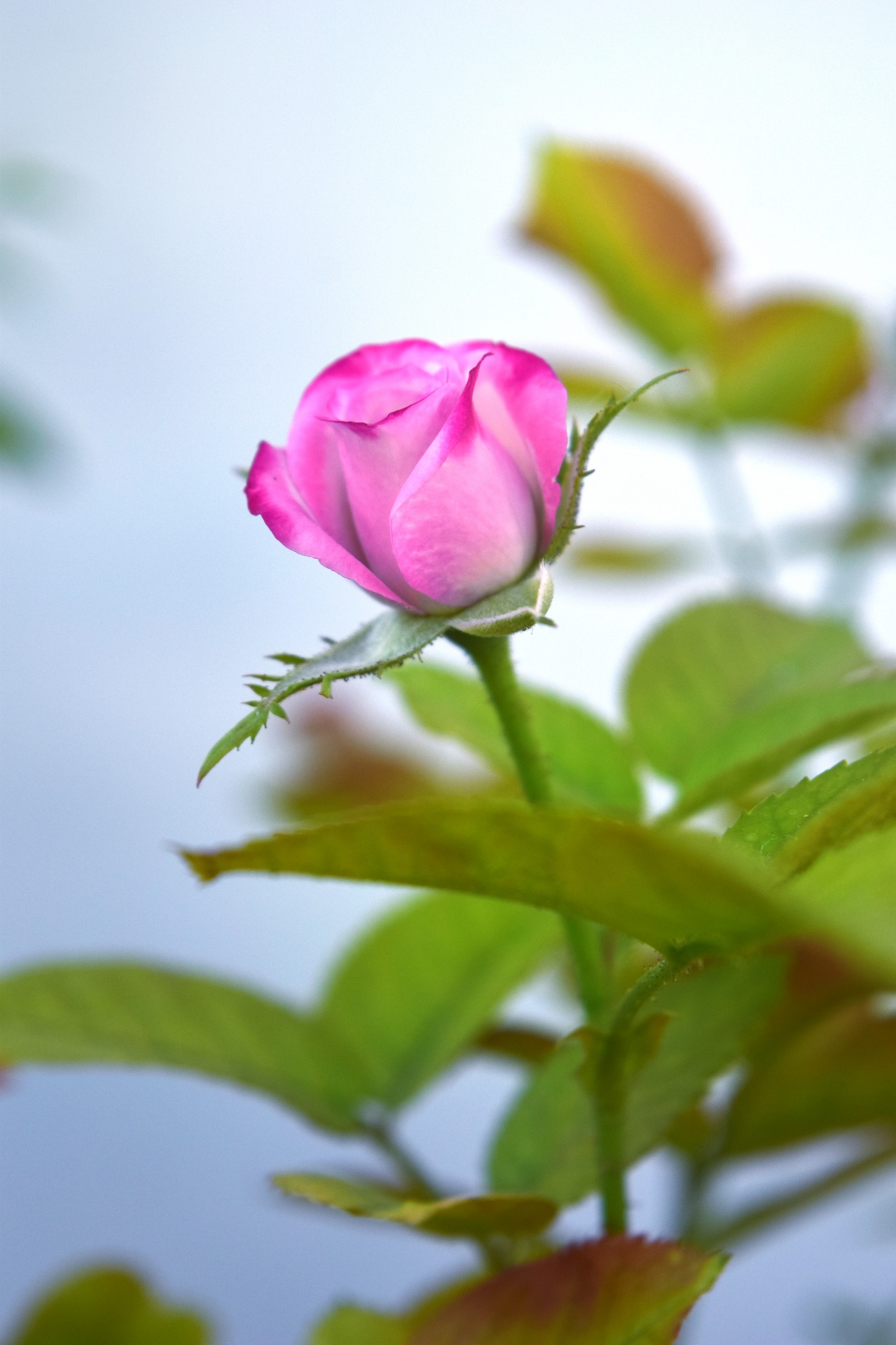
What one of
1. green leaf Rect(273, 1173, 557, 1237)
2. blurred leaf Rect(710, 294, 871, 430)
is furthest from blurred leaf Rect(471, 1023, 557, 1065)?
blurred leaf Rect(710, 294, 871, 430)

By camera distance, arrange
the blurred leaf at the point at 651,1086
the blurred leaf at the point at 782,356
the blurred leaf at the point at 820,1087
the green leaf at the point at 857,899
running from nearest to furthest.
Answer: the green leaf at the point at 857,899
the blurred leaf at the point at 651,1086
the blurred leaf at the point at 820,1087
the blurred leaf at the point at 782,356

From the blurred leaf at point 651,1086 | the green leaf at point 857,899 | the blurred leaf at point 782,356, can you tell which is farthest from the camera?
the blurred leaf at point 782,356

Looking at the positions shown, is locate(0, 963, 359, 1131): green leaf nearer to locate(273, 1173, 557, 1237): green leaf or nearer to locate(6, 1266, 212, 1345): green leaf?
locate(273, 1173, 557, 1237): green leaf

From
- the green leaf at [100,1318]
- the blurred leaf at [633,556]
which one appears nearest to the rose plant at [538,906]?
the green leaf at [100,1318]

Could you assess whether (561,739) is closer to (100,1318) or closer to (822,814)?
(822,814)

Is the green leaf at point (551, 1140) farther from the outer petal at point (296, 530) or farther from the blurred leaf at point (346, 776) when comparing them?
the blurred leaf at point (346, 776)

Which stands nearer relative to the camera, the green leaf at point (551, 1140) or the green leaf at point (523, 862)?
the green leaf at point (523, 862)

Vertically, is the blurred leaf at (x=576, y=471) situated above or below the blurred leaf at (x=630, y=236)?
below

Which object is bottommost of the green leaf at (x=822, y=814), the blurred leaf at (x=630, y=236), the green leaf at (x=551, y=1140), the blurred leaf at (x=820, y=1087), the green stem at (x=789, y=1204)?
the green stem at (x=789, y=1204)
